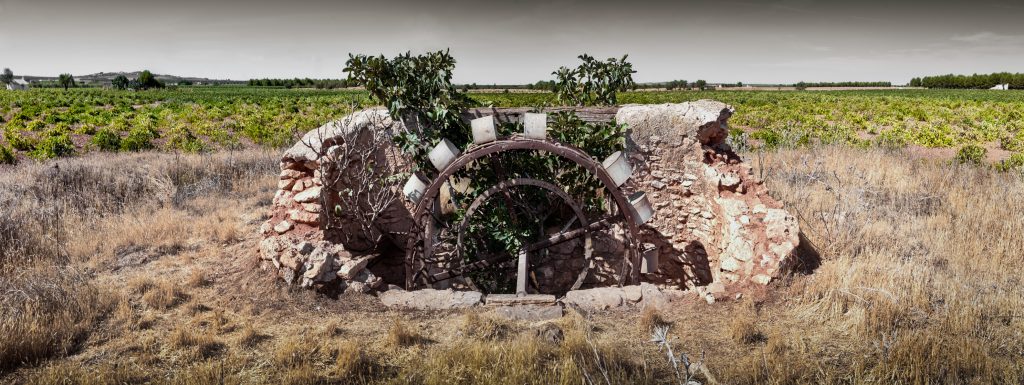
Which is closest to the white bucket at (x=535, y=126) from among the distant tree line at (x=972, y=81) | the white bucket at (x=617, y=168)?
the white bucket at (x=617, y=168)

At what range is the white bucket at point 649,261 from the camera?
6.39 m

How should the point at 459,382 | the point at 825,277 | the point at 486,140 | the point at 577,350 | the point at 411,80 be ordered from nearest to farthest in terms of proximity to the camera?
1. the point at 459,382
2. the point at 577,350
3. the point at 825,277
4. the point at 486,140
5. the point at 411,80

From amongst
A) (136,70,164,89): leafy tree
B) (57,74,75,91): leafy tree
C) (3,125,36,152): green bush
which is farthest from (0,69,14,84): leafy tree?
(3,125,36,152): green bush

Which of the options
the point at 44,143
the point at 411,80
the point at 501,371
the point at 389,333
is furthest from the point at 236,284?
the point at 44,143

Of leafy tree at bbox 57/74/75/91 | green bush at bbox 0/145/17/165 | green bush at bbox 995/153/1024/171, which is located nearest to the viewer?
green bush at bbox 995/153/1024/171

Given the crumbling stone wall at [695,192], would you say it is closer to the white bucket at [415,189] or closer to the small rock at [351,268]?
the white bucket at [415,189]

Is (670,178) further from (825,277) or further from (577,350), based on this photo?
(577,350)

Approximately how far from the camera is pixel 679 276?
7.11 m

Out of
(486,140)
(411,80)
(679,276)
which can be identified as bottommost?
(679,276)

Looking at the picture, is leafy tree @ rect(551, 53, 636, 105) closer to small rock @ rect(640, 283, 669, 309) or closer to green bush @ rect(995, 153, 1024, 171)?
small rock @ rect(640, 283, 669, 309)

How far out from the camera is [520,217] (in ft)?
23.0

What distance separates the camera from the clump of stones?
231 inches

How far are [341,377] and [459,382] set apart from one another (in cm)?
89

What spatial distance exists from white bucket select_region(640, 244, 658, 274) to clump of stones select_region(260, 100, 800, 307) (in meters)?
0.06
